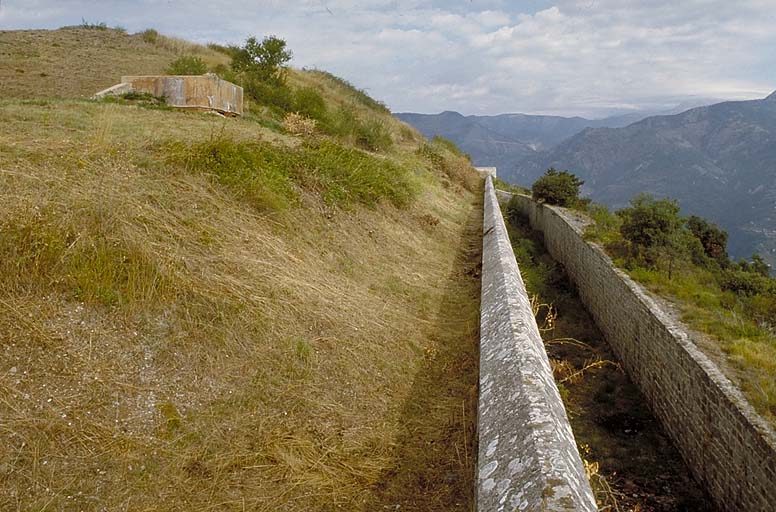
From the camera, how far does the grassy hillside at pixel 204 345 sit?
312cm

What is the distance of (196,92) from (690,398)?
492 inches

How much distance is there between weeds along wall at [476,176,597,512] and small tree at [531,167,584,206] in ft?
60.5

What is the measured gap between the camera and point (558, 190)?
2162 centimetres

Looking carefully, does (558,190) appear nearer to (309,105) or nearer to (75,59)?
(309,105)

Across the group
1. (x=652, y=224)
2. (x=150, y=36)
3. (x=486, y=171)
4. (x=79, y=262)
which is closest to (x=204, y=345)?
(x=79, y=262)

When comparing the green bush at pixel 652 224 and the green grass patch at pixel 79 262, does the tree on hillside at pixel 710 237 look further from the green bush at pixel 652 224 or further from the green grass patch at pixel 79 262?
the green grass patch at pixel 79 262

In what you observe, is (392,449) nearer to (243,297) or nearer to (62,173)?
(243,297)

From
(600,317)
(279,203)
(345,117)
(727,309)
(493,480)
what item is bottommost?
(600,317)

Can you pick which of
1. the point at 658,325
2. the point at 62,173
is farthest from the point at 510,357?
the point at 658,325

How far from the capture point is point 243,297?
15.0ft

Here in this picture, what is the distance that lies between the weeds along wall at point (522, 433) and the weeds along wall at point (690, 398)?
292 cm

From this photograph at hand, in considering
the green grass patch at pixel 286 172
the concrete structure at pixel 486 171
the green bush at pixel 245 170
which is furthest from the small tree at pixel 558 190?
the green bush at pixel 245 170

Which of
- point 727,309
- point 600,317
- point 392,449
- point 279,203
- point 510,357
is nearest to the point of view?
point 510,357

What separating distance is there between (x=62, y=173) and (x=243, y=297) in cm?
231
